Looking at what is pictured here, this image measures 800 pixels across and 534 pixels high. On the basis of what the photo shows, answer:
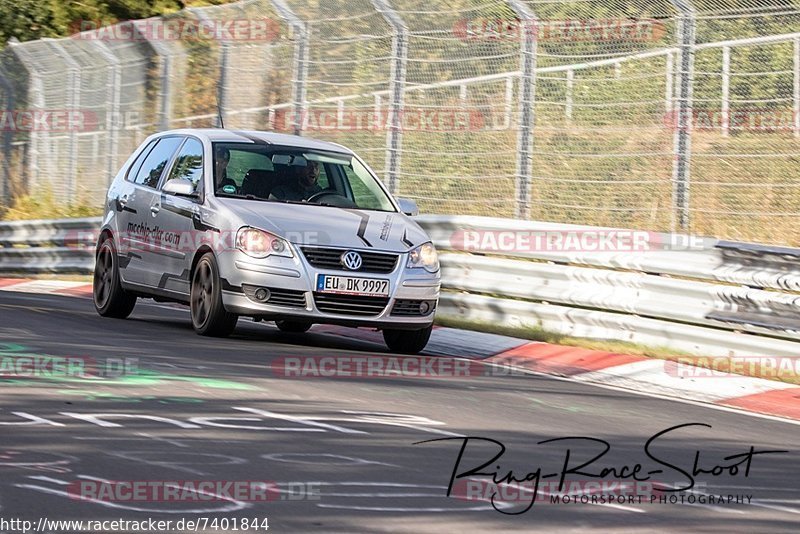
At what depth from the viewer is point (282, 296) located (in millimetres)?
11625

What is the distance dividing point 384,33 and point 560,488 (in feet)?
34.3

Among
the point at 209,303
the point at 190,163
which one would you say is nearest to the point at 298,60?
the point at 190,163

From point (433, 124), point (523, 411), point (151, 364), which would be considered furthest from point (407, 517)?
point (433, 124)

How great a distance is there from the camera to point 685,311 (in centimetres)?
1243

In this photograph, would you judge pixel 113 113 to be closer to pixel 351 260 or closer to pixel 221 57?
pixel 221 57

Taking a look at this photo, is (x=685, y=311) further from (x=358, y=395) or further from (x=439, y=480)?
(x=439, y=480)

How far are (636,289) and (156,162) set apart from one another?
4393 millimetres

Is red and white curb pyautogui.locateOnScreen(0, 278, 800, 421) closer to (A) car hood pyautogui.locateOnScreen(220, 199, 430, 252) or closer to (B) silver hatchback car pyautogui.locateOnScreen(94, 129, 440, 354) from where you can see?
(B) silver hatchback car pyautogui.locateOnScreen(94, 129, 440, 354)

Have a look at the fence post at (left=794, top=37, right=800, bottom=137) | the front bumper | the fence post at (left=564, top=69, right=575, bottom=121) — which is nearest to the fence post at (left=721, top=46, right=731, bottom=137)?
the fence post at (left=794, top=37, right=800, bottom=137)

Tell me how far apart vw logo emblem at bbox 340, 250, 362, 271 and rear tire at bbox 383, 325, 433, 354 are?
102 centimetres

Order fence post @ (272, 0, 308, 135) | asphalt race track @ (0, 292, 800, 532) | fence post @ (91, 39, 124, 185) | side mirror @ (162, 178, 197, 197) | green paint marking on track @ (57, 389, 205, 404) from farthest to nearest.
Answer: fence post @ (91, 39, 124, 185), fence post @ (272, 0, 308, 135), side mirror @ (162, 178, 197, 197), green paint marking on track @ (57, 389, 205, 404), asphalt race track @ (0, 292, 800, 532)

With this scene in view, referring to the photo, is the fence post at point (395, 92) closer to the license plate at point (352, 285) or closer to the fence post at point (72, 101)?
the license plate at point (352, 285)

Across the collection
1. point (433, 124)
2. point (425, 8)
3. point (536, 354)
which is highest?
point (425, 8)

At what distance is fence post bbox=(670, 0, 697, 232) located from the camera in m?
13.1
